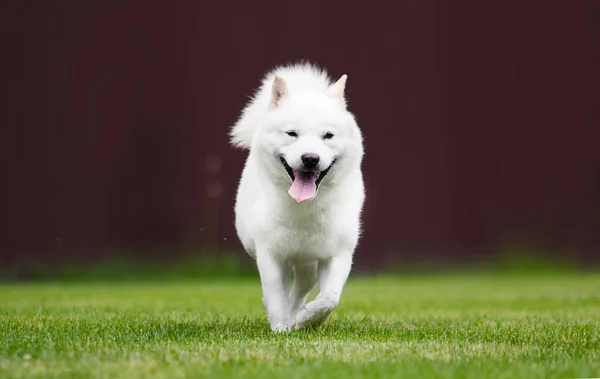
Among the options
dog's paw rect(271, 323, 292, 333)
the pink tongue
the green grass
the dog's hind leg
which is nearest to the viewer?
the green grass

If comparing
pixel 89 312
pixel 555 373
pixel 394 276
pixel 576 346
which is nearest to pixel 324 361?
pixel 555 373

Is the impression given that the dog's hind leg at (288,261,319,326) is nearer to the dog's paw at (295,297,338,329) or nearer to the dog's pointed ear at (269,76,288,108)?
the dog's paw at (295,297,338,329)

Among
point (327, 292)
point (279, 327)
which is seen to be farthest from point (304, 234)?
point (279, 327)

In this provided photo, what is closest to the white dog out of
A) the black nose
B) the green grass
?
the black nose

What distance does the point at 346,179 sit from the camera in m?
5.30

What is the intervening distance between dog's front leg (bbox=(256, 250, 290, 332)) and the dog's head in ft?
1.78

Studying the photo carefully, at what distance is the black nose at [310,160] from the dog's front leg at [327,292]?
0.76 metres

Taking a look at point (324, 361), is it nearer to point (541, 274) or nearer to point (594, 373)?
point (594, 373)

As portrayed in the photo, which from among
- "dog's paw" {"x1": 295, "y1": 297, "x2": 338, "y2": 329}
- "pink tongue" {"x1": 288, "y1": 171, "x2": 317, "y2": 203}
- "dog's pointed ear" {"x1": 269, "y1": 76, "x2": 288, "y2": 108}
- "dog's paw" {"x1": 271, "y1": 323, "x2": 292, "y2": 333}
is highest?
"dog's pointed ear" {"x1": 269, "y1": 76, "x2": 288, "y2": 108}

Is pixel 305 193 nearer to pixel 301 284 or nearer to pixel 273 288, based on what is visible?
pixel 273 288

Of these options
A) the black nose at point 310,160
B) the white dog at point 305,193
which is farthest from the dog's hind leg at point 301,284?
the black nose at point 310,160

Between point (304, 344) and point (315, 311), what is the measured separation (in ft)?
2.43

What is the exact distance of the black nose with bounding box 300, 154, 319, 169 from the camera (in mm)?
4848

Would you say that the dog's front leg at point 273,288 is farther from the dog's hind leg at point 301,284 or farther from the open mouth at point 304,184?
the open mouth at point 304,184
